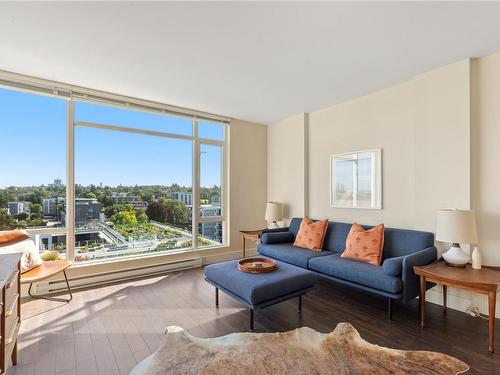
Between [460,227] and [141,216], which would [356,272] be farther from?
[141,216]

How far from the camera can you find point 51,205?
3420mm

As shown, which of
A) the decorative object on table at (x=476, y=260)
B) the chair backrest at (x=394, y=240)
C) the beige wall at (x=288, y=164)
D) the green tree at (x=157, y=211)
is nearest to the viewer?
the decorative object on table at (x=476, y=260)

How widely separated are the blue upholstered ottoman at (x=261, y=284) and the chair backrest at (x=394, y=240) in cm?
112

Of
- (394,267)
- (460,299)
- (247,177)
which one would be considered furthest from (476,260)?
(247,177)

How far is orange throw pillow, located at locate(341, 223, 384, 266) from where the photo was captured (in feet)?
9.84

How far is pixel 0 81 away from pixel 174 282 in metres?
3.22

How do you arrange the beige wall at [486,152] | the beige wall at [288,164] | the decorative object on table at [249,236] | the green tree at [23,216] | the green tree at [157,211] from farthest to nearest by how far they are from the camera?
the beige wall at [288,164] → the decorative object on table at [249,236] → the green tree at [157,211] → the green tree at [23,216] → the beige wall at [486,152]

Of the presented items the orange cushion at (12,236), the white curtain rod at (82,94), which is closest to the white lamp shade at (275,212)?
the white curtain rod at (82,94)

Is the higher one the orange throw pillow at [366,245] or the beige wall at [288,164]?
the beige wall at [288,164]

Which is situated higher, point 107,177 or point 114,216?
point 107,177

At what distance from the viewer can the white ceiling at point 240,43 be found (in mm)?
2008

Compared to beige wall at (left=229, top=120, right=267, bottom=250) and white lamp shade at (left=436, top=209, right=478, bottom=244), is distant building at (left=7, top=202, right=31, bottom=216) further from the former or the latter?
white lamp shade at (left=436, top=209, right=478, bottom=244)

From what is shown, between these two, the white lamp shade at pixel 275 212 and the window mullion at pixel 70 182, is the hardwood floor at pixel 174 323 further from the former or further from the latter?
the white lamp shade at pixel 275 212

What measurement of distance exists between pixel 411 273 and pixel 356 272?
0.51m
